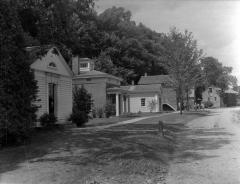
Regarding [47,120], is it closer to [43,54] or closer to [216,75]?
[43,54]

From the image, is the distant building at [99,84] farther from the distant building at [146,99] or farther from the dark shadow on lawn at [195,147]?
the dark shadow on lawn at [195,147]

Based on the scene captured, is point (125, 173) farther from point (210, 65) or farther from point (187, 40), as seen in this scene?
point (210, 65)

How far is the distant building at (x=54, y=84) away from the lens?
785 inches

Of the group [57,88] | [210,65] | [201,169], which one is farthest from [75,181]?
[210,65]

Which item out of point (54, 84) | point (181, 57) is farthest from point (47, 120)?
point (181, 57)

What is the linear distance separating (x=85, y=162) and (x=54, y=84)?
42.1 ft

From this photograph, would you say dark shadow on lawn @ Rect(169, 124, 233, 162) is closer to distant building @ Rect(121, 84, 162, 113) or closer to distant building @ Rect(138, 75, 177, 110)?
distant building @ Rect(121, 84, 162, 113)

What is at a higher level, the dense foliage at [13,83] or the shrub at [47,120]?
the dense foliage at [13,83]

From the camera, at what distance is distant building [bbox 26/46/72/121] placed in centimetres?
1994

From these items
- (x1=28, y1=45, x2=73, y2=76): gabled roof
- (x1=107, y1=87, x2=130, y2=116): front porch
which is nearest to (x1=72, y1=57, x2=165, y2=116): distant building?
(x1=107, y1=87, x2=130, y2=116): front porch

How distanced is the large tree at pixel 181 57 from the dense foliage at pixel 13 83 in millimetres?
28253

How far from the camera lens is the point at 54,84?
Answer: 21625mm

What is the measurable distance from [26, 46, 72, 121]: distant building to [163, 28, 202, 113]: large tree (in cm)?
1890

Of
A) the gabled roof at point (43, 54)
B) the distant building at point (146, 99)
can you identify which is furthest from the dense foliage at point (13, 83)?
the distant building at point (146, 99)
